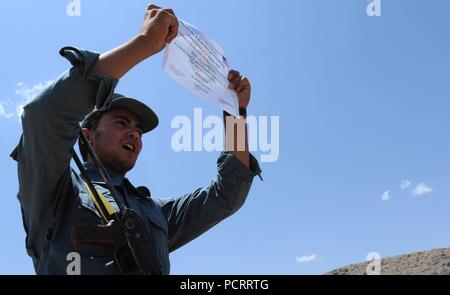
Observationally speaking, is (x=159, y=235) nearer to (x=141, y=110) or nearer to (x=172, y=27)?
(x=141, y=110)

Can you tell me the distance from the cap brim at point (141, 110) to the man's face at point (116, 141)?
2.5 inches

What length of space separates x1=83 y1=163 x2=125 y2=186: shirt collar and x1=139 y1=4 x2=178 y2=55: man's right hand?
3.42ft

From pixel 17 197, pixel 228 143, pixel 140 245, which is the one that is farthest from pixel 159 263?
pixel 228 143

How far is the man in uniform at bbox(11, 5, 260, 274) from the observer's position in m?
2.22

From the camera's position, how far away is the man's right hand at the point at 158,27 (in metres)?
2.37

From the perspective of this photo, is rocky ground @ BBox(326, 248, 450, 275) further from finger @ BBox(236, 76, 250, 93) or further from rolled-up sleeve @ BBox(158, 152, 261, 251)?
finger @ BBox(236, 76, 250, 93)

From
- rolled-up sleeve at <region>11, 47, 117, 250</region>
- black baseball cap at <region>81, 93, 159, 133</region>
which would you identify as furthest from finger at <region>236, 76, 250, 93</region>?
rolled-up sleeve at <region>11, 47, 117, 250</region>

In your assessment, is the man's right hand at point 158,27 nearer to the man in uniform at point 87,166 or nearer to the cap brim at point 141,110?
the man in uniform at point 87,166

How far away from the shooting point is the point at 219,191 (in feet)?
11.3

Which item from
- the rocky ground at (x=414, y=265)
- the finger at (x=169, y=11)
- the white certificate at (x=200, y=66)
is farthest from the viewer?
the rocky ground at (x=414, y=265)

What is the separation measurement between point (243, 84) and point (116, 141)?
0.98 m

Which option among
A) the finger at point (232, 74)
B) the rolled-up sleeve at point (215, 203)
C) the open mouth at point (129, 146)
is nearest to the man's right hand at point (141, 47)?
the finger at point (232, 74)

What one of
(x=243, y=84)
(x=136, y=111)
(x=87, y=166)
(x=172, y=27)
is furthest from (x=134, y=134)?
(x=172, y=27)
